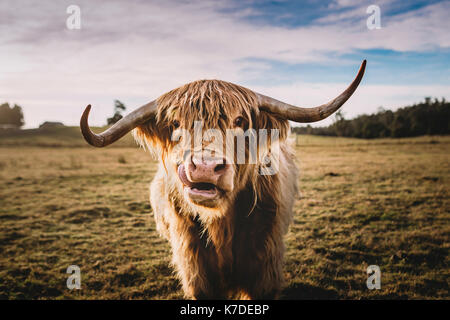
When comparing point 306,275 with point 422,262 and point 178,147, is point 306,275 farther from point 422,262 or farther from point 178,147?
point 178,147

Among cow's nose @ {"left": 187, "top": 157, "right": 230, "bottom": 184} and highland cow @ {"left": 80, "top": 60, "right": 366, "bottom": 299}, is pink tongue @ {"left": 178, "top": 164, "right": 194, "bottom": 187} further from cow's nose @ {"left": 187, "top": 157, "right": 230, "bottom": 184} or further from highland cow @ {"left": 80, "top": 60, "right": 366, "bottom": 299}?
cow's nose @ {"left": 187, "top": 157, "right": 230, "bottom": 184}

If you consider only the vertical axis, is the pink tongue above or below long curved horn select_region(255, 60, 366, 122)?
below

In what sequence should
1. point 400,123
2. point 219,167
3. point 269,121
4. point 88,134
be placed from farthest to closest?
point 400,123, point 269,121, point 88,134, point 219,167

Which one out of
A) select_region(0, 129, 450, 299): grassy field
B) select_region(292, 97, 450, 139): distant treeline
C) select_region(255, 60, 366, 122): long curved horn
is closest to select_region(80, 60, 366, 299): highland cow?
select_region(255, 60, 366, 122): long curved horn

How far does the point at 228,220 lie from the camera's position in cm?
278

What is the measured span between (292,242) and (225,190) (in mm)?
3249

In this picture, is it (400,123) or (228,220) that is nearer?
(228,220)

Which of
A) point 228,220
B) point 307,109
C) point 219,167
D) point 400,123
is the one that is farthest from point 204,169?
point 400,123

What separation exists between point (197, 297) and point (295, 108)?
234 cm

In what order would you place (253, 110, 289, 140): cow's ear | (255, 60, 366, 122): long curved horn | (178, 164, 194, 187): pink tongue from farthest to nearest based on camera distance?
1. (253, 110, 289, 140): cow's ear
2. (255, 60, 366, 122): long curved horn
3. (178, 164, 194, 187): pink tongue

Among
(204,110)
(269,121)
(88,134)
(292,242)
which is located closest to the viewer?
(88,134)

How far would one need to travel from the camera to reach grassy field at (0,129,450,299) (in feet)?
11.9

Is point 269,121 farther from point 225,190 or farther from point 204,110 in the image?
point 225,190

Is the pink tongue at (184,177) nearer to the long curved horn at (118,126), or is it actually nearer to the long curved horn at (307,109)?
the long curved horn at (118,126)
